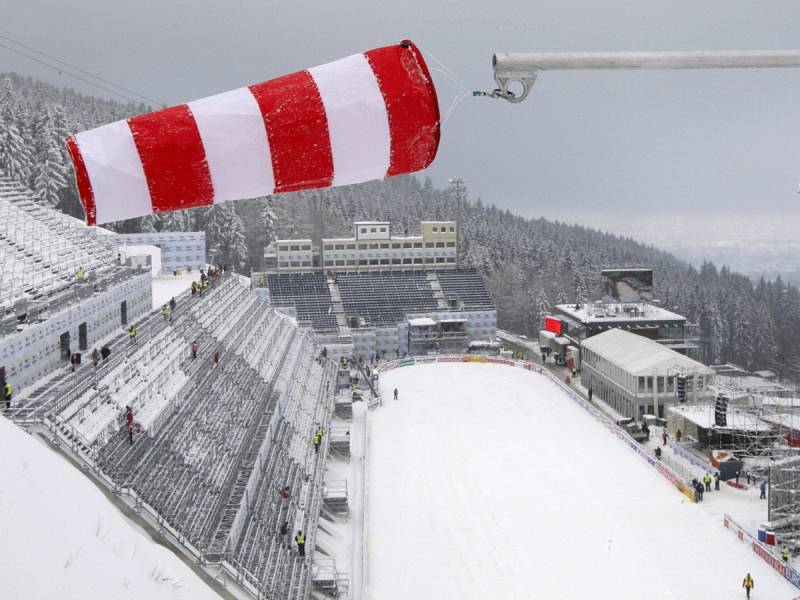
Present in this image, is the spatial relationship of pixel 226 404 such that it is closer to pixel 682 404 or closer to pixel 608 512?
pixel 608 512

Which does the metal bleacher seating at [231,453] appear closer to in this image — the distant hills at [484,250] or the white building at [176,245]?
the white building at [176,245]

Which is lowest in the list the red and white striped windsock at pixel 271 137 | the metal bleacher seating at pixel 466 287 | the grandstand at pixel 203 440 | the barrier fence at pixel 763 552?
the barrier fence at pixel 763 552

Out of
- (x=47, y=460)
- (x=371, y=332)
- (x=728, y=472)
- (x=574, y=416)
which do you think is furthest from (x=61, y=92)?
(x=47, y=460)

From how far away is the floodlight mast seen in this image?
3.68 m

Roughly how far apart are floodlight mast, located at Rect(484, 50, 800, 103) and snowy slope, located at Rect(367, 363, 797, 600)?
1427 centimetres

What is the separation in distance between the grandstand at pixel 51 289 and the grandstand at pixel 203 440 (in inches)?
32.0

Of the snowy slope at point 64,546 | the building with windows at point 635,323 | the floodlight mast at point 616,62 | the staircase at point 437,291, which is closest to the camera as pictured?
the floodlight mast at point 616,62

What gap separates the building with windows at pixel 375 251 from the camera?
180ft

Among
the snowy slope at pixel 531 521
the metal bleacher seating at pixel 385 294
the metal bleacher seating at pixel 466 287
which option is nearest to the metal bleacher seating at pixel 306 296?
the metal bleacher seating at pixel 385 294

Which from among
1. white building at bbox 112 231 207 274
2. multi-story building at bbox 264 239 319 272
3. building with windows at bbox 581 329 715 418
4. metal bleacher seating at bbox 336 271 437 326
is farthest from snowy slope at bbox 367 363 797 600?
multi-story building at bbox 264 239 319 272

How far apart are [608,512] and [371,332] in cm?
2742

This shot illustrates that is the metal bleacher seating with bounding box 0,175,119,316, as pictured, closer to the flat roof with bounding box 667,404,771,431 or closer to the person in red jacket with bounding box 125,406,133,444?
the person in red jacket with bounding box 125,406,133,444

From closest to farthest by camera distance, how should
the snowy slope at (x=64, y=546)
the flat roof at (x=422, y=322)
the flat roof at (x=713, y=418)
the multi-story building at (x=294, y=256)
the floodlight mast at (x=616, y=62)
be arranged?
the floodlight mast at (x=616, y=62)
the snowy slope at (x=64, y=546)
the flat roof at (x=713, y=418)
the flat roof at (x=422, y=322)
the multi-story building at (x=294, y=256)

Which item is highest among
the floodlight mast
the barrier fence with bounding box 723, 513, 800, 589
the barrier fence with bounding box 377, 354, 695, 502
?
the floodlight mast
